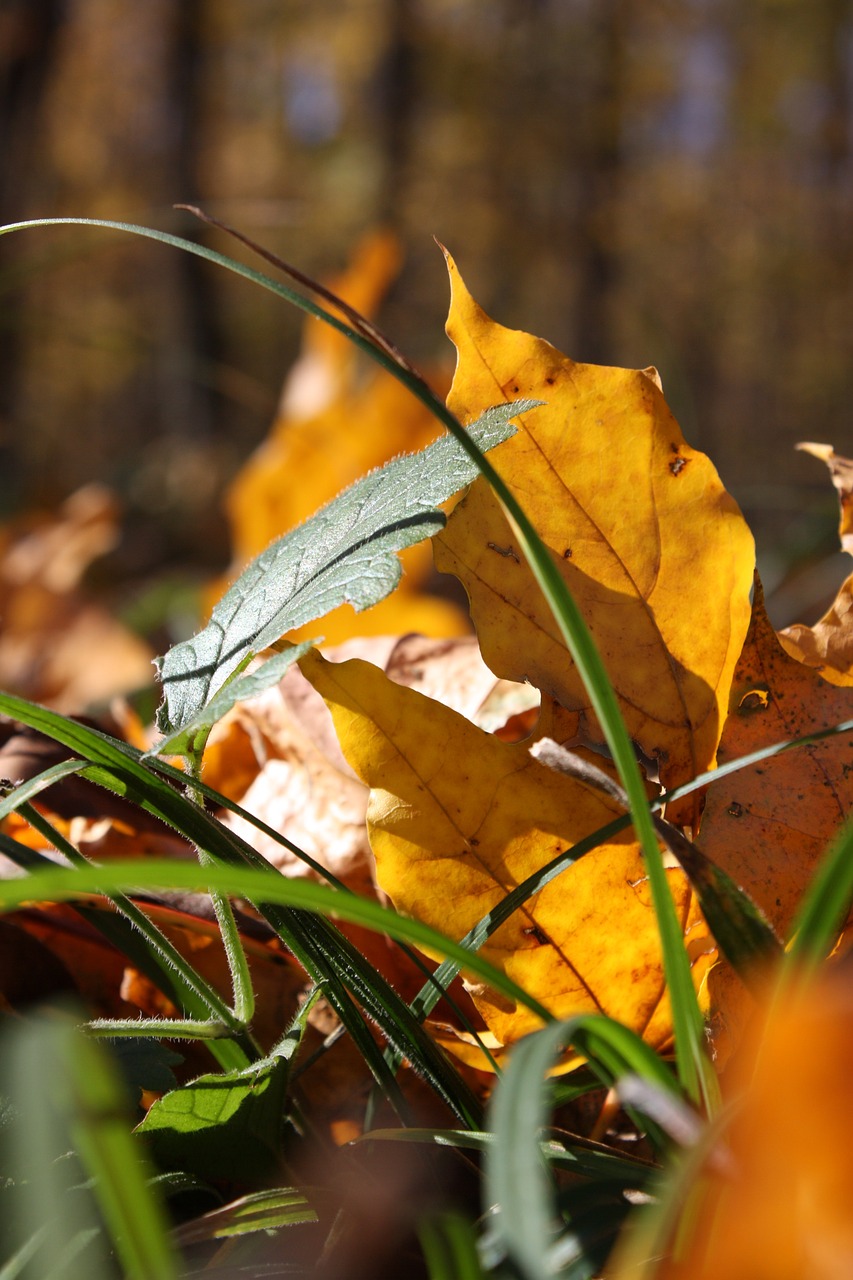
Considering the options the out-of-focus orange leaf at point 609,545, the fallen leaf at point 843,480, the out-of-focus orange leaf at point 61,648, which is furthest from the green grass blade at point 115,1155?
the out-of-focus orange leaf at point 61,648

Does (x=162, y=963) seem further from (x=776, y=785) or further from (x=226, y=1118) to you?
(x=776, y=785)

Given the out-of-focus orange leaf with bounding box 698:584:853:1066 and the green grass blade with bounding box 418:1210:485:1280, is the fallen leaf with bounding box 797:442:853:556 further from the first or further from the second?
the green grass blade with bounding box 418:1210:485:1280

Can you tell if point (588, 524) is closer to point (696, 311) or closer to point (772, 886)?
point (772, 886)

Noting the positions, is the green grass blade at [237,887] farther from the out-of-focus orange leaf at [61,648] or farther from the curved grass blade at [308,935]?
the out-of-focus orange leaf at [61,648]

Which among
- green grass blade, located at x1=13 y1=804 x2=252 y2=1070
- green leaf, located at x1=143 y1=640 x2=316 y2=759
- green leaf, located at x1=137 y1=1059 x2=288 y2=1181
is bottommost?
green leaf, located at x1=137 y1=1059 x2=288 y2=1181

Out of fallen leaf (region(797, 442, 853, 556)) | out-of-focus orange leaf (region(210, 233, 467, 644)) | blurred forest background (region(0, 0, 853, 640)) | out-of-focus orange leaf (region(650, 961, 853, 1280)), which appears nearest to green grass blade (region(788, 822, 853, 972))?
out-of-focus orange leaf (region(650, 961, 853, 1280))

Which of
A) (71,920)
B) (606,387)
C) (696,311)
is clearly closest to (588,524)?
(606,387)
